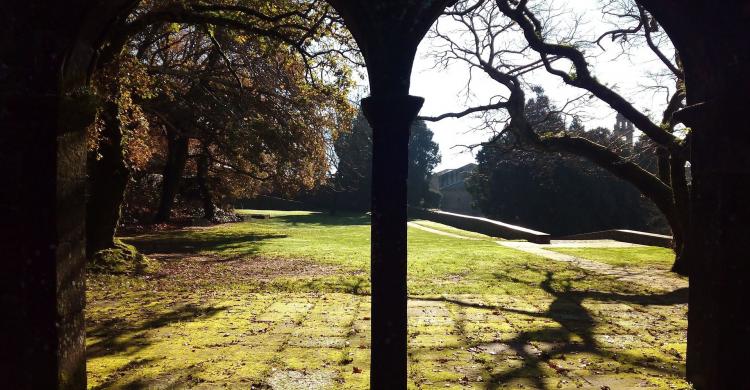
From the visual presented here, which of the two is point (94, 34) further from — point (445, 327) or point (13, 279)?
point (445, 327)

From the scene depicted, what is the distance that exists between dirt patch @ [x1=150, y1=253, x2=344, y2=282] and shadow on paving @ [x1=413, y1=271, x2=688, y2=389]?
3.73 meters

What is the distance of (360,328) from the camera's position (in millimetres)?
5695

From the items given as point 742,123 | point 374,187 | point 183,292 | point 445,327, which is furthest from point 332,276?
point 742,123

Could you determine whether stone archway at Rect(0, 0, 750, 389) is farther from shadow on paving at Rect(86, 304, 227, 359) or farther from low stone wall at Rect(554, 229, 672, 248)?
low stone wall at Rect(554, 229, 672, 248)

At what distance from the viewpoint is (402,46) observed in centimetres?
335

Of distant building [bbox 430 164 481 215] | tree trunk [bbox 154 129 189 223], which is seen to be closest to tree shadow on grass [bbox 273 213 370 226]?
tree trunk [bbox 154 129 189 223]

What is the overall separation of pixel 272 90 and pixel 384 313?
51.6ft

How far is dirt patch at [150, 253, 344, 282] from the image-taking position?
9.96m

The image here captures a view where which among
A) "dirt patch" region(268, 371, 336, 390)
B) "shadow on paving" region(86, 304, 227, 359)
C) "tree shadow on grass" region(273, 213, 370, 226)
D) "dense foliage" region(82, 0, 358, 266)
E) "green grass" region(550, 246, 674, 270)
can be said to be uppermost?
"dense foliage" region(82, 0, 358, 266)

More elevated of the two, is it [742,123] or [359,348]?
[742,123]

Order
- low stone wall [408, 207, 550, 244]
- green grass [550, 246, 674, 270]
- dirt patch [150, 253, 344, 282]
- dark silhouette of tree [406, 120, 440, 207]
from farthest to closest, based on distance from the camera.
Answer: dark silhouette of tree [406, 120, 440, 207] → low stone wall [408, 207, 550, 244] → green grass [550, 246, 674, 270] → dirt patch [150, 253, 344, 282]

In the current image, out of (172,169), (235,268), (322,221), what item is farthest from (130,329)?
(322,221)

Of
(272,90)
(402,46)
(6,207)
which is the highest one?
(272,90)

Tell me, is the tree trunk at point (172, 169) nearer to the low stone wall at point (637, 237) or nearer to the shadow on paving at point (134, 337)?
the shadow on paving at point (134, 337)
